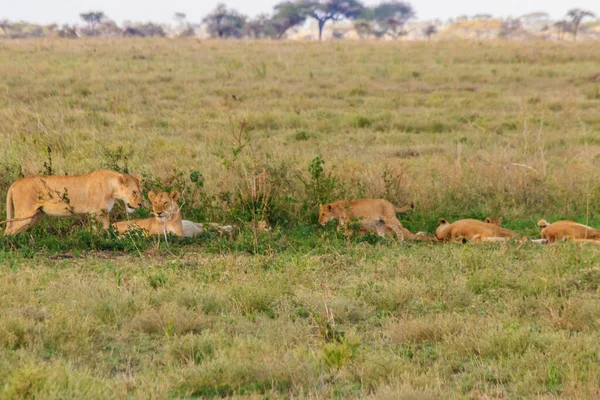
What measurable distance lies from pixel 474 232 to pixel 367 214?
44.3 inches

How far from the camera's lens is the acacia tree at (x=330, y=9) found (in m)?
50.2

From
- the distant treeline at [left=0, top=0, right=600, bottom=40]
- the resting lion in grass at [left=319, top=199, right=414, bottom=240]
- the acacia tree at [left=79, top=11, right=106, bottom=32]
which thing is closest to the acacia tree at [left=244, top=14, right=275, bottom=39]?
the distant treeline at [left=0, top=0, right=600, bottom=40]

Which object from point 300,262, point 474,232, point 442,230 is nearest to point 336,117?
point 442,230

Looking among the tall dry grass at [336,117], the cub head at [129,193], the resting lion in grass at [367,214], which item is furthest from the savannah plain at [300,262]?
the cub head at [129,193]

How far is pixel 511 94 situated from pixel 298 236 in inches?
470

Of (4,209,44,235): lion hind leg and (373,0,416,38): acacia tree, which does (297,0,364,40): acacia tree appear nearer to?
(373,0,416,38): acacia tree

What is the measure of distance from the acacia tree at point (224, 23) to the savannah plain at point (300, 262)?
3534 centimetres

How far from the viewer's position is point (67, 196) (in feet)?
26.5

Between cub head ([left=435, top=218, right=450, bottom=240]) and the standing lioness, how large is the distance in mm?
3120

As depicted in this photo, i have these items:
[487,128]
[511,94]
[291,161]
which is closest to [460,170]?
[291,161]

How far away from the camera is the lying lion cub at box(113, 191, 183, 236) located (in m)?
7.91

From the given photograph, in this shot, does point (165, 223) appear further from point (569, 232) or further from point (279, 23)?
point (279, 23)

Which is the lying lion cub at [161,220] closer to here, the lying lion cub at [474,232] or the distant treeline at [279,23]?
the lying lion cub at [474,232]

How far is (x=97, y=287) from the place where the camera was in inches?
232
